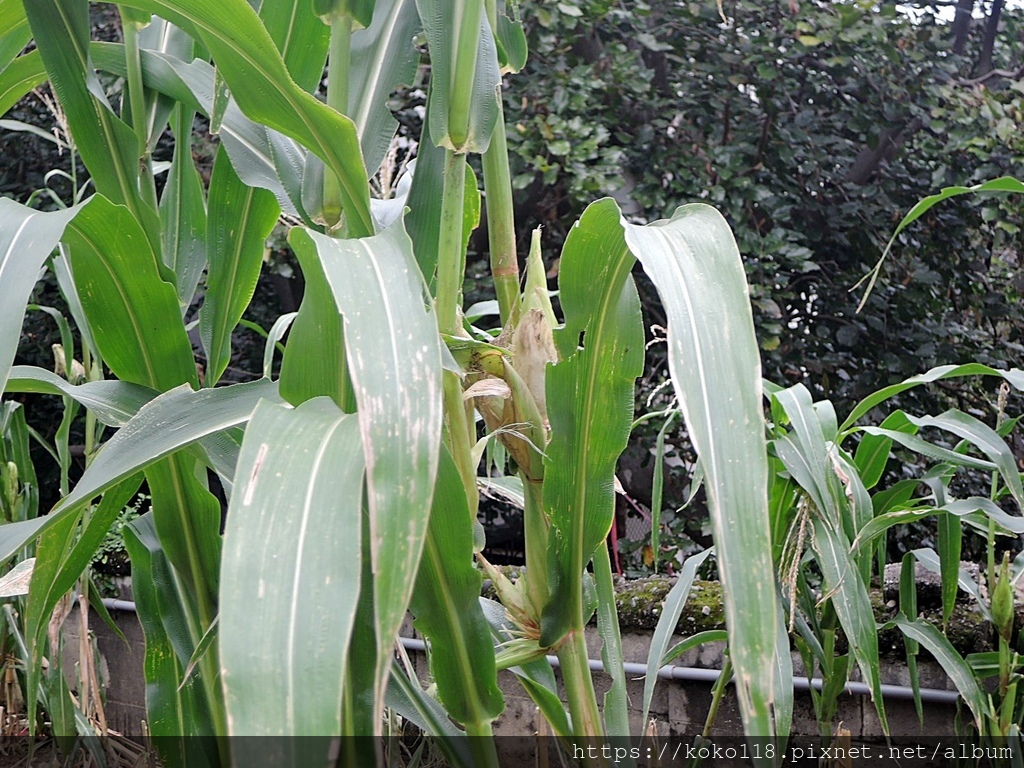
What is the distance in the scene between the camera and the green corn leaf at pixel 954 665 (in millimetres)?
854

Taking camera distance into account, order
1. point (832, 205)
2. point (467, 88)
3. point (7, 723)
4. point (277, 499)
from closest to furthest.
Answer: point (277, 499)
point (467, 88)
point (7, 723)
point (832, 205)

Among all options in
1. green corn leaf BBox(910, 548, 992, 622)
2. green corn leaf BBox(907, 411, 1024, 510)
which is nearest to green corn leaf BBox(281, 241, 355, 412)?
green corn leaf BBox(907, 411, 1024, 510)

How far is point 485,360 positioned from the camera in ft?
1.86

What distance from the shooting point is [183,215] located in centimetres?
72

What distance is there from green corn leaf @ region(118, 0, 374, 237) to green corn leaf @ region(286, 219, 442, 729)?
100 millimetres

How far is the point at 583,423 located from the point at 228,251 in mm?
318

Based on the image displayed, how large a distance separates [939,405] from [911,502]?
114cm

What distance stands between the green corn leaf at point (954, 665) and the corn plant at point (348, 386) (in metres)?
0.25

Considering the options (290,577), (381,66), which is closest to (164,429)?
(290,577)

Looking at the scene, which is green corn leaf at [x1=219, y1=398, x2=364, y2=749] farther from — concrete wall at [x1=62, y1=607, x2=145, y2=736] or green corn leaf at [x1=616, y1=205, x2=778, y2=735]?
concrete wall at [x1=62, y1=607, x2=145, y2=736]

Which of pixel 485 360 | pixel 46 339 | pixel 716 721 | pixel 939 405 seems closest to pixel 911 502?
pixel 716 721

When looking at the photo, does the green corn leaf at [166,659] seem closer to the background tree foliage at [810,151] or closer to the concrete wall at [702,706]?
the concrete wall at [702,706]

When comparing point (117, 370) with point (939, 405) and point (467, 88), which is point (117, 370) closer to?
point (467, 88)

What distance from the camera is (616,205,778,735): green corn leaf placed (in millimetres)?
296
